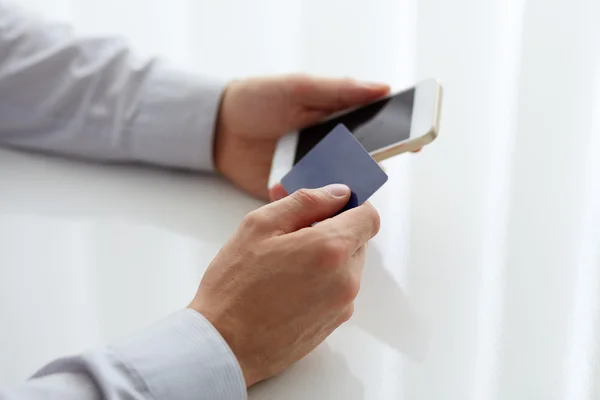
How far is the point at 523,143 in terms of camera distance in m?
0.84

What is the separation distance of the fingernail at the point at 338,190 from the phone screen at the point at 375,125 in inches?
3.7

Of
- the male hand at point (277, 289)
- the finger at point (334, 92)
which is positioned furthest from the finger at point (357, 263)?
the finger at point (334, 92)

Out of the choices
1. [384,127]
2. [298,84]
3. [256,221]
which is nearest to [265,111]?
[298,84]

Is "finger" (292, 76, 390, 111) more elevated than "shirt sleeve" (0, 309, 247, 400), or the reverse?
"finger" (292, 76, 390, 111)

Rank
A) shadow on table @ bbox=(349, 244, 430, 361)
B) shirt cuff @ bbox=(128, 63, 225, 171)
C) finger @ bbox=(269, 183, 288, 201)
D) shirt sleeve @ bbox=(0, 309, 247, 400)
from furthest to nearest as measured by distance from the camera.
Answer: shirt cuff @ bbox=(128, 63, 225, 171)
finger @ bbox=(269, 183, 288, 201)
shadow on table @ bbox=(349, 244, 430, 361)
shirt sleeve @ bbox=(0, 309, 247, 400)

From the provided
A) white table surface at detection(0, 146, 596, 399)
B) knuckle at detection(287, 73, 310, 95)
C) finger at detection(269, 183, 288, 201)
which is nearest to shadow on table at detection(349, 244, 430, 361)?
white table surface at detection(0, 146, 596, 399)

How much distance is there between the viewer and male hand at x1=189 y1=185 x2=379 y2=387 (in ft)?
1.90

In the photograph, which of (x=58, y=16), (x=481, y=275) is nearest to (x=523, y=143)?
(x=481, y=275)

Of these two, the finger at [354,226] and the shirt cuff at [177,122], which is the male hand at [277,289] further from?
the shirt cuff at [177,122]

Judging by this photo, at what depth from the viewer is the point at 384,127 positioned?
2.46ft

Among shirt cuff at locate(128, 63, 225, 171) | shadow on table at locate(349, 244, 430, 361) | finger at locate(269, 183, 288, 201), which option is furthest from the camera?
shirt cuff at locate(128, 63, 225, 171)

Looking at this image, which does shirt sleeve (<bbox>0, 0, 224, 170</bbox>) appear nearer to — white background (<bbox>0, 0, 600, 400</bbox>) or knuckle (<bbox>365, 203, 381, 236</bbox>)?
white background (<bbox>0, 0, 600, 400</bbox>)

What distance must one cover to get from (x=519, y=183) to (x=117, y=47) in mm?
466

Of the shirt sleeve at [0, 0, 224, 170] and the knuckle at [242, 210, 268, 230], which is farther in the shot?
the shirt sleeve at [0, 0, 224, 170]
